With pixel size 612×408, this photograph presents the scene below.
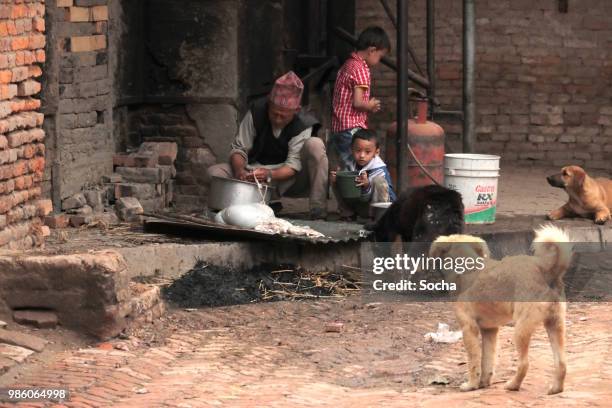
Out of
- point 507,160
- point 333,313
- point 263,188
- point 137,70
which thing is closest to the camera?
point 333,313

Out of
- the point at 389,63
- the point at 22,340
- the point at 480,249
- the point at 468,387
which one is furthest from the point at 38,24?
the point at 389,63

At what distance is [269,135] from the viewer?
33.7 ft

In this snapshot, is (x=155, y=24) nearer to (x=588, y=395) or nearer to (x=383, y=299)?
(x=383, y=299)

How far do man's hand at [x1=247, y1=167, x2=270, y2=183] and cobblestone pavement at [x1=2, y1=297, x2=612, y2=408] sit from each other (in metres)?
1.81

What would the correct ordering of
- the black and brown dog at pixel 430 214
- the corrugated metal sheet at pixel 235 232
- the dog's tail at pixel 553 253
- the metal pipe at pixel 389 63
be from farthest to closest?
the metal pipe at pixel 389 63 < the corrugated metal sheet at pixel 235 232 < the black and brown dog at pixel 430 214 < the dog's tail at pixel 553 253

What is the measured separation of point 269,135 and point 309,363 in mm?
3724

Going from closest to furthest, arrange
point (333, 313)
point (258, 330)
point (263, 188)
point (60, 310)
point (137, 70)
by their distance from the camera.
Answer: point (60, 310) → point (258, 330) → point (333, 313) → point (263, 188) → point (137, 70)

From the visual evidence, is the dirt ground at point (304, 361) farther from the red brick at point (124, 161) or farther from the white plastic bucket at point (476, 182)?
the red brick at point (124, 161)

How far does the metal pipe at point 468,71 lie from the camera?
1109 cm

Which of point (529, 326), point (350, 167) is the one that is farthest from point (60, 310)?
point (350, 167)

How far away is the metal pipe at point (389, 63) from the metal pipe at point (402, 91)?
93cm

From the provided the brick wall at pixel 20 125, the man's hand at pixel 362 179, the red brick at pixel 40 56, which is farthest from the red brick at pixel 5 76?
the man's hand at pixel 362 179

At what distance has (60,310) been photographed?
7.20 metres

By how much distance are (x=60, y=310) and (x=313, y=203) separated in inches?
133
